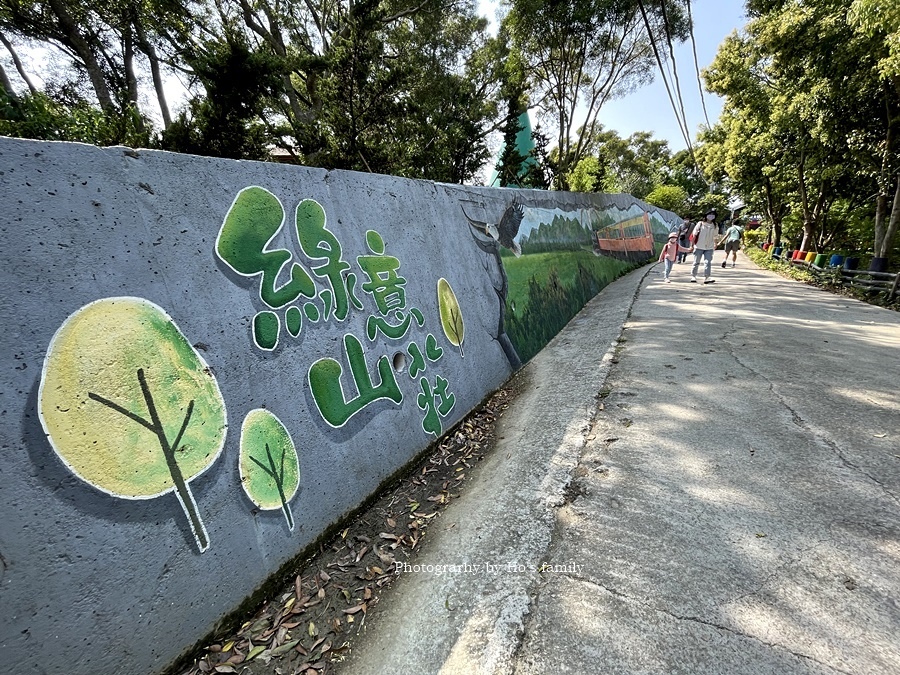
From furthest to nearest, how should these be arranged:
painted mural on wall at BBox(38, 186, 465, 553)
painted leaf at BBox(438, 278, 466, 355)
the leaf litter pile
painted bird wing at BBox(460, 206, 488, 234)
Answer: painted bird wing at BBox(460, 206, 488, 234)
painted leaf at BBox(438, 278, 466, 355)
the leaf litter pile
painted mural on wall at BBox(38, 186, 465, 553)

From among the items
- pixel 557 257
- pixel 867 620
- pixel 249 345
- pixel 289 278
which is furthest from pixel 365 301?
pixel 557 257

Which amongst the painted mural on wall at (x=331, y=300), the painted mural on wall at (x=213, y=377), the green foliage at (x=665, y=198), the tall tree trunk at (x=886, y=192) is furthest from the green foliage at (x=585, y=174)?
the painted mural on wall at (x=213, y=377)

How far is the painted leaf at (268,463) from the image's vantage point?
1.92 m

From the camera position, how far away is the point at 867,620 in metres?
1.56

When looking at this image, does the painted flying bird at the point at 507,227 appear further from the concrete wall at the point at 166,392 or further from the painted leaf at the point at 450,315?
the concrete wall at the point at 166,392

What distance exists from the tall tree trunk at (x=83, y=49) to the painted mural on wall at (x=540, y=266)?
1069cm

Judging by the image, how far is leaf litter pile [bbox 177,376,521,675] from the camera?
1680 millimetres

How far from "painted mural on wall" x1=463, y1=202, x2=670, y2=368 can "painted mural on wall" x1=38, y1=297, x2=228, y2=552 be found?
10.9 ft

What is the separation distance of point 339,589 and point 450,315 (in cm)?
239

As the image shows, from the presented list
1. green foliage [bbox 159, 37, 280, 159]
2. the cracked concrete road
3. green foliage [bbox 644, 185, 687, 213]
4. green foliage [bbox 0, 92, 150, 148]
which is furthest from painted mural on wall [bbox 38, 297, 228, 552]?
green foliage [bbox 644, 185, 687, 213]

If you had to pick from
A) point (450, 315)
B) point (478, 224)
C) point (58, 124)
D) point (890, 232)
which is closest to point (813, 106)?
point (890, 232)

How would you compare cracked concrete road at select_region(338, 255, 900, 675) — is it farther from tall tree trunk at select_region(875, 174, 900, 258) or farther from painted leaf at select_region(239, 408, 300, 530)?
tall tree trunk at select_region(875, 174, 900, 258)

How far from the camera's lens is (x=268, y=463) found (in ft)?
6.59

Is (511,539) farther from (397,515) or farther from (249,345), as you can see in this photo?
(249,345)
